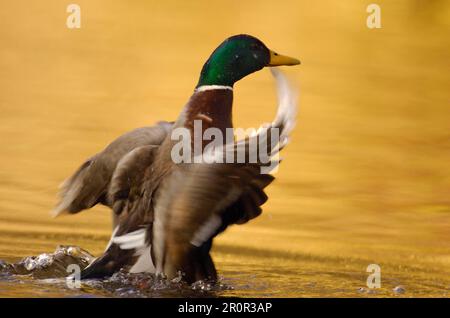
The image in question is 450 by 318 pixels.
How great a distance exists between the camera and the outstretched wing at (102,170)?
209 inches

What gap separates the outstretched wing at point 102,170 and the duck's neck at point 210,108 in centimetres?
23

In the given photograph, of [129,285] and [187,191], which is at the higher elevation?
[187,191]

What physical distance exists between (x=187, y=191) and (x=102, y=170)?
2.04 ft

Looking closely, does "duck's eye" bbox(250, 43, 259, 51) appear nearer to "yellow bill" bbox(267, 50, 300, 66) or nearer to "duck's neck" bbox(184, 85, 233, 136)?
"yellow bill" bbox(267, 50, 300, 66)

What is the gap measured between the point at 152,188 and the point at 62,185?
0.67 meters

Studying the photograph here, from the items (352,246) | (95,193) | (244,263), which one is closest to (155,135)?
(95,193)

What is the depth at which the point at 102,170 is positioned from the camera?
533 centimetres

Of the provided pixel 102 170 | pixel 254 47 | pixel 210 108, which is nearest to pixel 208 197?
pixel 210 108

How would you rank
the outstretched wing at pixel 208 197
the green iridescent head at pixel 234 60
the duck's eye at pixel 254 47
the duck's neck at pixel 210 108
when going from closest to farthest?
the outstretched wing at pixel 208 197 → the duck's neck at pixel 210 108 → the green iridescent head at pixel 234 60 → the duck's eye at pixel 254 47

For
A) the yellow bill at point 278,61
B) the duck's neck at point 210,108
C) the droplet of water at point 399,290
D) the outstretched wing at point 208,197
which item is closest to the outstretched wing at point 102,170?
the duck's neck at point 210,108

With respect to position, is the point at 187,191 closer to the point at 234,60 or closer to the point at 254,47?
the point at 234,60

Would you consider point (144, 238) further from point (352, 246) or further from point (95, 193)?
point (352, 246)

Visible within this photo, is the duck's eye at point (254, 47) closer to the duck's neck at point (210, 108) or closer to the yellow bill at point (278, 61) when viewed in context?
the yellow bill at point (278, 61)

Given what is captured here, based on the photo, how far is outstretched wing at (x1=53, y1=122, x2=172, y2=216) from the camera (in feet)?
17.4
